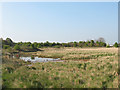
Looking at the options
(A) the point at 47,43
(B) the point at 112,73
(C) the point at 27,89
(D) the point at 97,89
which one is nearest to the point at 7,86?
(C) the point at 27,89

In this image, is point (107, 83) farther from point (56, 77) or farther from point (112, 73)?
point (56, 77)

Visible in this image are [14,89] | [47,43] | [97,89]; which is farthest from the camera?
[47,43]

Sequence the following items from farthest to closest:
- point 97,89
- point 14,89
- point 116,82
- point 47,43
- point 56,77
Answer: point 47,43 → point 56,77 → point 116,82 → point 97,89 → point 14,89

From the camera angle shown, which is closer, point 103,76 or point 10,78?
point 10,78

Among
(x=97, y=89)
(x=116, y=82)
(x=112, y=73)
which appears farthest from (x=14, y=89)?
(x=112, y=73)

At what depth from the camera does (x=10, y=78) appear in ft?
34.4

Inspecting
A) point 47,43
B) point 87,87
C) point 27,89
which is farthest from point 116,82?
point 47,43

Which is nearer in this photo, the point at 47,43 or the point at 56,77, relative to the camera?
the point at 56,77

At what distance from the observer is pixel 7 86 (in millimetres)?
9031

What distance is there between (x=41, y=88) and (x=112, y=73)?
6893mm

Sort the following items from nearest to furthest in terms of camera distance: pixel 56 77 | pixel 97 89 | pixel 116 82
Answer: pixel 97 89 < pixel 116 82 < pixel 56 77

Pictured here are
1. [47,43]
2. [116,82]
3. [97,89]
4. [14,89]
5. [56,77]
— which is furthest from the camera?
[47,43]

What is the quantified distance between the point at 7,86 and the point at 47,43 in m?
97.6

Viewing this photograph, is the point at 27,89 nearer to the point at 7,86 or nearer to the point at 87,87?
the point at 7,86
